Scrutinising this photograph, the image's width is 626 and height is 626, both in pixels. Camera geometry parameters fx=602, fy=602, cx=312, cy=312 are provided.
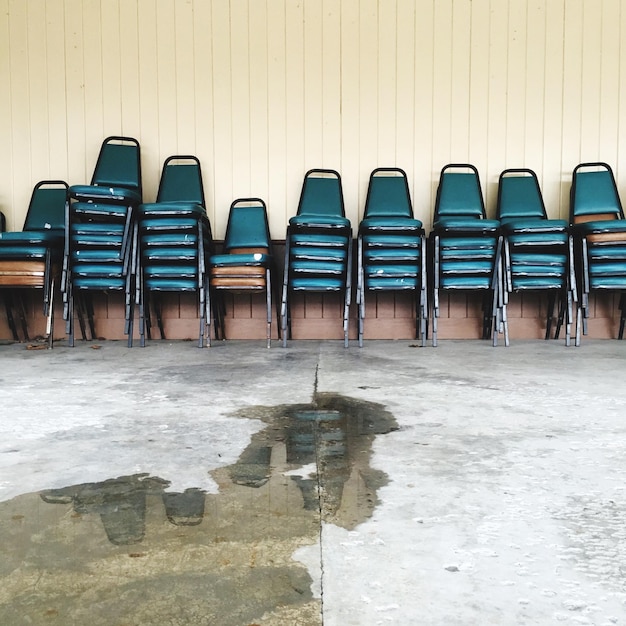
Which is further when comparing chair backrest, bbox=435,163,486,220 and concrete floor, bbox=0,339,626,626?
chair backrest, bbox=435,163,486,220

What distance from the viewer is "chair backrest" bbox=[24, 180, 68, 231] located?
465 cm

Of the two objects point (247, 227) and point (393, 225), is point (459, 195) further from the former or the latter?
point (247, 227)

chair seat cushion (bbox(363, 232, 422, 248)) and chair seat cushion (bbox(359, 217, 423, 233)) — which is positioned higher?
chair seat cushion (bbox(359, 217, 423, 233))

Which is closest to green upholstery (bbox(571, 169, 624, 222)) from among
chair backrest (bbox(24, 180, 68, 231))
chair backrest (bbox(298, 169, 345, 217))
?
chair backrest (bbox(298, 169, 345, 217))

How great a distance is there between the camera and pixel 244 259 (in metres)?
4.21

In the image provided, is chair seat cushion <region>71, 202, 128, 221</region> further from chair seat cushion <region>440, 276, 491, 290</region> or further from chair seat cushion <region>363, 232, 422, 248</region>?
chair seat cushion <region>440, 276, 491, 290</region>

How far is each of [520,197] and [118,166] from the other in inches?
123

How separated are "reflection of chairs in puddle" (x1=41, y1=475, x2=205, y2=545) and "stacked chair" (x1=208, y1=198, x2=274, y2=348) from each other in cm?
284

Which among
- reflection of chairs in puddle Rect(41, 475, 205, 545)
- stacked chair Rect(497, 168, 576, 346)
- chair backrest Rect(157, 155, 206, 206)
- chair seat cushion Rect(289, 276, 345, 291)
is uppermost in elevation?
chair backrest Rect(157, 155, 206, 206)

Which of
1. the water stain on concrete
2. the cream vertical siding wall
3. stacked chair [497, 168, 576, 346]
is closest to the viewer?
the water stain on concrete

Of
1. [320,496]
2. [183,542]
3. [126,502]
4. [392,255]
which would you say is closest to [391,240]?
[392,255]

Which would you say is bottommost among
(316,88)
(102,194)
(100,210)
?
(100,210)

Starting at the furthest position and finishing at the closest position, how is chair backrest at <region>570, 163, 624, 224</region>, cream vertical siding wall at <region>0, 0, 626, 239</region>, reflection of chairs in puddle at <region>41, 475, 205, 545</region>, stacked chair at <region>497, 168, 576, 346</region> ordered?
cream vertical siding wall at <region>0, 0, 626, 239</region> → chair backrest at <region>570, 163, 624, 224</region> → stacked chair at <region>497, 168, 576, 346</region> → reflection of chairs in puddle at <region>41, 475, 205, 545</region>

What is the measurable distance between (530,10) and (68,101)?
12.5 feet
